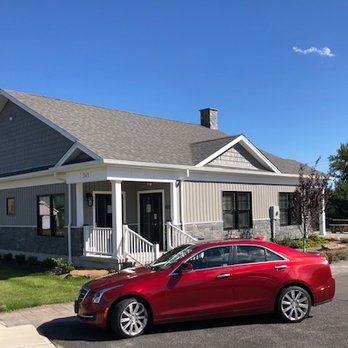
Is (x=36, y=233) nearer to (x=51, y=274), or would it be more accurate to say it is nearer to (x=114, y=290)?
(x=51, y=274)

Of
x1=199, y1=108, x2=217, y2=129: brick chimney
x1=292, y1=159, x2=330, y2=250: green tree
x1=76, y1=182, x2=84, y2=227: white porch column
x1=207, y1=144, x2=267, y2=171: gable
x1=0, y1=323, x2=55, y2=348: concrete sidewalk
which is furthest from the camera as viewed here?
x1=199, y1=108, x2=217, y2=129: brick chimney

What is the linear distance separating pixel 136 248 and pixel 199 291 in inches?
290

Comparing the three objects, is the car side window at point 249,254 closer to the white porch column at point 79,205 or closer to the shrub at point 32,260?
the white porch column at point 79,205

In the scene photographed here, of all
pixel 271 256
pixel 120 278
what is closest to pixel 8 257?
pixel 120 278

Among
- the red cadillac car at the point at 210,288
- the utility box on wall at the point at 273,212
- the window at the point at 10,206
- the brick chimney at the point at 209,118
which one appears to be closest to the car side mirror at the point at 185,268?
the red cadillac car at the point at 210,288

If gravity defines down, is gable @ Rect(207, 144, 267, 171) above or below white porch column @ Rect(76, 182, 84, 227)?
above

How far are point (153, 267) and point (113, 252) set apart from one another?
6.79 metres

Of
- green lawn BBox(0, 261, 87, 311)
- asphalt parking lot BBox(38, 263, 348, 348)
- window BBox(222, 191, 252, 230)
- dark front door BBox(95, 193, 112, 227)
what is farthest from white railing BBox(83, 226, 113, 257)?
asphalt parking lot BBox(38, 263, 348, 348)

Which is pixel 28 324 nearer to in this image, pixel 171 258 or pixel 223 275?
pixel 171 258

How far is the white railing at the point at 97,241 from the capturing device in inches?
603

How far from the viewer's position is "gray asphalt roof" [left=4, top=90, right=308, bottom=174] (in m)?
16.4

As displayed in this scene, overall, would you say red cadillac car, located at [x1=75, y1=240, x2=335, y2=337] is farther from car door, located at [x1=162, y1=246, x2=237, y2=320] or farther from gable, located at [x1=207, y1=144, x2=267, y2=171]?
gable, located at [x1=207, y1=144, x2=267, y2=171]

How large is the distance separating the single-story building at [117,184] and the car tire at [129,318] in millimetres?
6571

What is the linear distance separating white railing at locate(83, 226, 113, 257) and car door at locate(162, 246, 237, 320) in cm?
747
